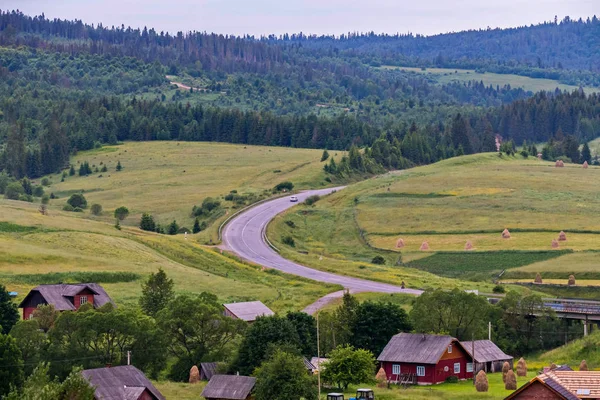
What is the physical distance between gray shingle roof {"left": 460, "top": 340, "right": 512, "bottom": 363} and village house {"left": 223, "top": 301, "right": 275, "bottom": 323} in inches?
667

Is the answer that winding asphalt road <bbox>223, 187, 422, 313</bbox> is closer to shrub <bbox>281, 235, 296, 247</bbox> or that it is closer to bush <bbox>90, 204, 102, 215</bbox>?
shrub <bbox>281, 235, 296, 247</bbox>

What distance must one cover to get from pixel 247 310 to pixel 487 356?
66.8ft

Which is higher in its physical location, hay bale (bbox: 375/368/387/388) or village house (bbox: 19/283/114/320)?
village house (bbox: 19/283/114/320)

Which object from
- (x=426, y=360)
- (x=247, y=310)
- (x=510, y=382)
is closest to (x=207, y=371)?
(x=426, y=360)

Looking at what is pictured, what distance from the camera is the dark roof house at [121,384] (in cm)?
5991

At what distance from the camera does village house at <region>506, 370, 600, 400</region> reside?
47.2 metres

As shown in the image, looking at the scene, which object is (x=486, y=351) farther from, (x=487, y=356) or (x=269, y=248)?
Answer: (x=269, y=248)

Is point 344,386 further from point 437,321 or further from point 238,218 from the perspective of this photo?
point 238,218

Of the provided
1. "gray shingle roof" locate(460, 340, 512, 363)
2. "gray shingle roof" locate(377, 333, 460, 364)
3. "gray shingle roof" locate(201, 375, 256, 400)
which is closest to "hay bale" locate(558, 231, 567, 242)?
"gray shingle roof" locate(460, 340, 512, 363)

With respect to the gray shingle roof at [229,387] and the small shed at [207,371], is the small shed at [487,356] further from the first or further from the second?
the gray shingle roof at [229,387]

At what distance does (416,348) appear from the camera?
7638 centimetres

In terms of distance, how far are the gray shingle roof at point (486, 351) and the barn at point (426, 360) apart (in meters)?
0.97

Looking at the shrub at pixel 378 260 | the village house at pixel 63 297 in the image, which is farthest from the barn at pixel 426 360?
the shrub at pixel 378 260

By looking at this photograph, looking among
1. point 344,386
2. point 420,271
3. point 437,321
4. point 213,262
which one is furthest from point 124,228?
point 344,386
